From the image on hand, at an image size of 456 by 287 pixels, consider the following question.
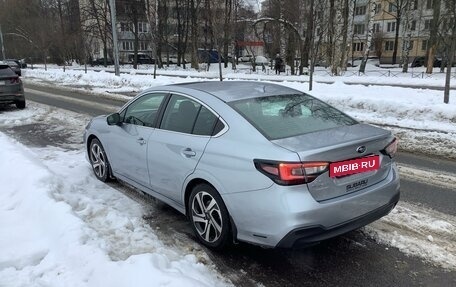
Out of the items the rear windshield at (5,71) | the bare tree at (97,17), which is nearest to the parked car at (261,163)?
the rear windshield at (5,71)

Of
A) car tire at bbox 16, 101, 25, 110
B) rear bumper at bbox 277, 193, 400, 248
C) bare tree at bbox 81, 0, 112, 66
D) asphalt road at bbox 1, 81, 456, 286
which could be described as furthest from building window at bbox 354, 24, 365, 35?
rear bumper at bbox 277, 193, 400, 248

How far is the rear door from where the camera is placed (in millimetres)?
4094

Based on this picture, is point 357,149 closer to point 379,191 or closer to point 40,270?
point 379,191

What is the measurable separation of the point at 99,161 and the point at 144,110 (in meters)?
1.43

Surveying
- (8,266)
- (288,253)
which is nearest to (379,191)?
Answer: (288,253)

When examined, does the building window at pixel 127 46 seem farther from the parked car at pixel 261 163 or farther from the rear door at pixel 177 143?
the rear door at pixel 177 143

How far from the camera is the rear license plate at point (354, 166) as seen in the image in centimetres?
346

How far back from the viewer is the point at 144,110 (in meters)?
5.23

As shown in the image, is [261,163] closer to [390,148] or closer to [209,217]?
[209,217]

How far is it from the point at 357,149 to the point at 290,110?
87cm

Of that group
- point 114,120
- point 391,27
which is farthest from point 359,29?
point 114,120

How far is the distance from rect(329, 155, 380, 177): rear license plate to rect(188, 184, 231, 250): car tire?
3.31 ft

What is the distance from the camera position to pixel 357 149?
11.8 ft

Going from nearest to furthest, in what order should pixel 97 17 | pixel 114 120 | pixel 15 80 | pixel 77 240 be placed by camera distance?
pixel 77 240, pixel 114 120, pixel 15 80, pixel 97 17
